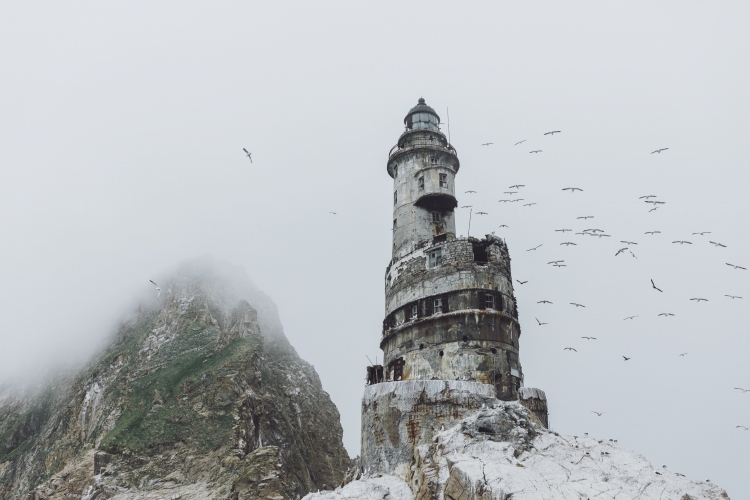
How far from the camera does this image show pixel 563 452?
86.2 ft

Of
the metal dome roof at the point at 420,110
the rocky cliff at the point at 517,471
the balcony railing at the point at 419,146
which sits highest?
the metal dome roof at the point at 420,110

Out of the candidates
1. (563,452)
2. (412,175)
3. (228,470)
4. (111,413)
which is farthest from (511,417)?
(111,413)

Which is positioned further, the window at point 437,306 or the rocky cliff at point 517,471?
the window at point 437,306

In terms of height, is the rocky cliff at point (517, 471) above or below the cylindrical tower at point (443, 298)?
below

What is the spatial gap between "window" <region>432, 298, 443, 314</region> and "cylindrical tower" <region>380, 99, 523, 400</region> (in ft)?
0.23

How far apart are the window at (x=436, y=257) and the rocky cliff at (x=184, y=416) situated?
69.6ft

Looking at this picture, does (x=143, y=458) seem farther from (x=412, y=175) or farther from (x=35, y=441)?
(x=412, y=175)

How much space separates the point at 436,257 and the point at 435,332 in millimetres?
5376

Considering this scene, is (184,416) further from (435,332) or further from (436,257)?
(436,257)

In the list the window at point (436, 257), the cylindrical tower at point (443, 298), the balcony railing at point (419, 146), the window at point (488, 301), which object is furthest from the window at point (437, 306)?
the balcony railing at point (419, 146)

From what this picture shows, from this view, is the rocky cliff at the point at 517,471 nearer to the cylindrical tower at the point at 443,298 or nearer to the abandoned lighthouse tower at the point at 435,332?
the abandoned lighthouse tower at the point at 435,332

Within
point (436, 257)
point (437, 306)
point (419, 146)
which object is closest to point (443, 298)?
point (437, 306)

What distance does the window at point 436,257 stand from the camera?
3944cm

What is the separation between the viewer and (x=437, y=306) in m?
38.2
